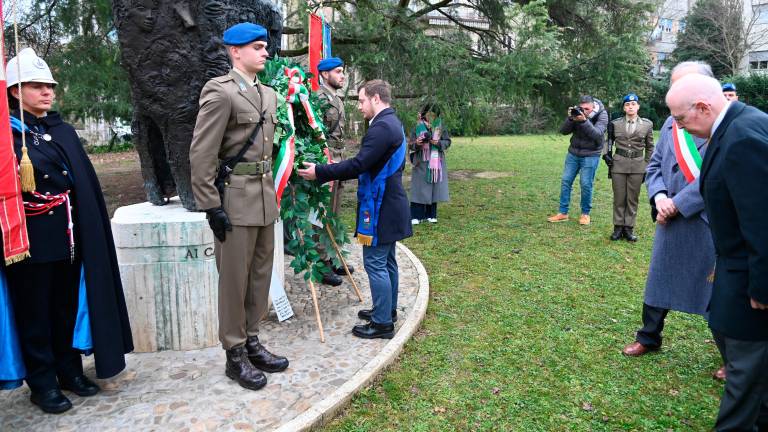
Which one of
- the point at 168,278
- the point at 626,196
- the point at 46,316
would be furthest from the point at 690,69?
the point at 626,196

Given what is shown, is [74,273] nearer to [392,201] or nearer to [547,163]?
[392,201]

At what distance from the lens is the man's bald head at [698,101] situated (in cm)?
270

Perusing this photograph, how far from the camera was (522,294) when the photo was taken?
231 inches

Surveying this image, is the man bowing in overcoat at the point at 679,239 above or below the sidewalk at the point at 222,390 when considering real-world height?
above

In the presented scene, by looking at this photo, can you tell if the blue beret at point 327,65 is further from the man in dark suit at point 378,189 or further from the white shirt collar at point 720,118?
the white shirt collar at point 720,118

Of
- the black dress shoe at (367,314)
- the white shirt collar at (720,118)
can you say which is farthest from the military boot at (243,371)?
the white shirt collar at (720,118)

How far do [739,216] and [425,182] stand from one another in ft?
22.0

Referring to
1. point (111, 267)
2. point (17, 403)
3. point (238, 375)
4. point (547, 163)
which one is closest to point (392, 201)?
point (238, 375)

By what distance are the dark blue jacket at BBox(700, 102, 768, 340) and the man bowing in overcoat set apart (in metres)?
1.17

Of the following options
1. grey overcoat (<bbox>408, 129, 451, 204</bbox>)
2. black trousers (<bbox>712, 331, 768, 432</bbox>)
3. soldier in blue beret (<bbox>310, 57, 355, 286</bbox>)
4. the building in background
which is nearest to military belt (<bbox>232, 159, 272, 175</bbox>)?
soldier in blue beret (<bbox>310, 57, 355, 286</bbox>)

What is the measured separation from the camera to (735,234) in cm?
264

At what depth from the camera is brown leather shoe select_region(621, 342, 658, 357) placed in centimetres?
441

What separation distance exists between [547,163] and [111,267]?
1662 centimetres

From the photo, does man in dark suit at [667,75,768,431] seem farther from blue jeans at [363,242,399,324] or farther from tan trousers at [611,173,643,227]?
tan trousers at [611,173,643,227]
